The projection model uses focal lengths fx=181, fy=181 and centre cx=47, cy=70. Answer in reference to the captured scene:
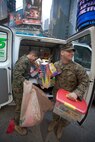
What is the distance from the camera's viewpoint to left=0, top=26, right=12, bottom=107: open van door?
328cm

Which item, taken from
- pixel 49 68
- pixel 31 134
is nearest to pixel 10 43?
pixel 49 68

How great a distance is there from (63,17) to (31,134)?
10.8 metres

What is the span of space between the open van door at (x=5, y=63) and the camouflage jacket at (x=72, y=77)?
1057 millimetres

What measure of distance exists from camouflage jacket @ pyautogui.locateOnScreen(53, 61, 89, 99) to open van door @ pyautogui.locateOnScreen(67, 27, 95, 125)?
331 mm

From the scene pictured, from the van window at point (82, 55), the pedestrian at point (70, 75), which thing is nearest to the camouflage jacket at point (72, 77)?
the pedestrian at point (70, 75)

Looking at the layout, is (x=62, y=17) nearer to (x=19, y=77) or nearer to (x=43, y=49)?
(x=43, y=49)

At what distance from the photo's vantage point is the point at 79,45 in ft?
15.5

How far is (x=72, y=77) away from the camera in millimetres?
2590

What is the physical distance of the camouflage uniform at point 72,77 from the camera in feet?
8.15

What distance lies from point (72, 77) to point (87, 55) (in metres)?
2.17

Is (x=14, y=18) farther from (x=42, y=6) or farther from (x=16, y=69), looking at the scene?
(x=16, y=69)

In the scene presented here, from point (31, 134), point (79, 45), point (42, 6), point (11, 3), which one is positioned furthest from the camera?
point (42, 6)

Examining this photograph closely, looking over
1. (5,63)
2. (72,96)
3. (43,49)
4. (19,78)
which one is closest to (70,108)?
(72,96)

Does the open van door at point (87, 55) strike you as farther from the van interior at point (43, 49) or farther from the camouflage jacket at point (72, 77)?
the van interior at point (43, 49)
